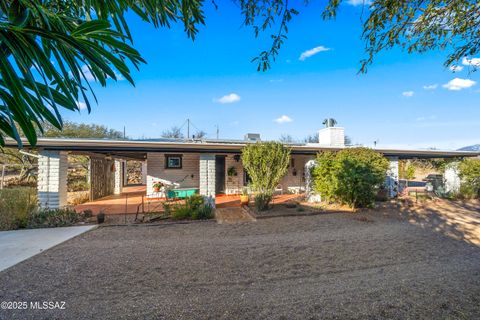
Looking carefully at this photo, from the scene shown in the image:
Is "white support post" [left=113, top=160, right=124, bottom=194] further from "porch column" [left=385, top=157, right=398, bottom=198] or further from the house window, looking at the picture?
"porch column" [left=385, top=157, right=398, bottom=198]

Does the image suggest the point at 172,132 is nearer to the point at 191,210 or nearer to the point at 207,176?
the point at 207,176

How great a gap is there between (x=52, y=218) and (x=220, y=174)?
822 centimetres

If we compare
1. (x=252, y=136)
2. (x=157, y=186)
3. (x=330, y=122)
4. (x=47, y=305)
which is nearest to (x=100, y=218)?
(x=157, y=186)

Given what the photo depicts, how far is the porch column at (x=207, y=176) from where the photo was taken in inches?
364

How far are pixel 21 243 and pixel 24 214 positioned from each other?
81.3 inches

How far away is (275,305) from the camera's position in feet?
9.35

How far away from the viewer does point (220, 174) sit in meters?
13.8

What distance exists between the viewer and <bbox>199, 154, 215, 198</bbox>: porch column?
9.24 metres

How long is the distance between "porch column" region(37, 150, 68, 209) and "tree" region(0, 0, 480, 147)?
7376 mm

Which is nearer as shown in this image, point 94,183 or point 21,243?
point 21,243

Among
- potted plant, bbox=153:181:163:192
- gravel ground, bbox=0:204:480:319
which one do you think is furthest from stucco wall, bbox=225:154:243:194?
gravel ground, bbox=0:204:480:319

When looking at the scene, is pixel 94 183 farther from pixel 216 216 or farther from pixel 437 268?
pixel 437 268

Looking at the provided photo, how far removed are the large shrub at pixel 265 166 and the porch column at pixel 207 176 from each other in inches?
58.0

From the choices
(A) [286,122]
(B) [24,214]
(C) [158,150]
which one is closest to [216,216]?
(C) [158,150]
